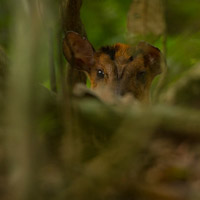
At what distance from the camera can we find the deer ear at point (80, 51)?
463cm

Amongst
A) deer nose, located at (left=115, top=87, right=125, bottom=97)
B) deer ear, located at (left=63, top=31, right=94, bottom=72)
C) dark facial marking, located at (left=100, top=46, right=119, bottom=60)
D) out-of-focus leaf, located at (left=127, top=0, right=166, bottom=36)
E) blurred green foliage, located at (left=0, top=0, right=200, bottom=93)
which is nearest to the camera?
blurred green foliage, located at (left=0, top=0, right=200, bottom=93)

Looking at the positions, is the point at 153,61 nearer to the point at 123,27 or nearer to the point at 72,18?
the point at 123,27

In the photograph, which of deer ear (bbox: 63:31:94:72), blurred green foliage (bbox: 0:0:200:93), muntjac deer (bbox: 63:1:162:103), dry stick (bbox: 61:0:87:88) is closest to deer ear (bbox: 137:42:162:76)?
muntjac deer (bbox: 63:1:162:103)

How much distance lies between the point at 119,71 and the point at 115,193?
347cm

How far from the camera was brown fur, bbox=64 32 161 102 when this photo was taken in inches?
205

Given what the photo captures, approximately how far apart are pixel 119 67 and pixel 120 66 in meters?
0.02

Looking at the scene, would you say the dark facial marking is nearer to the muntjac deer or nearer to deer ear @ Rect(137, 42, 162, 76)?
the muntjac deer

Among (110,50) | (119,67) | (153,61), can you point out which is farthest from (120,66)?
(153,61)

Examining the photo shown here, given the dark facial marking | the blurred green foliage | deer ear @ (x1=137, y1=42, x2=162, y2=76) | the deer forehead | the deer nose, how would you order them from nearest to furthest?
the blurred green foliage
the deer nose
deer ear @ (x1=137, y1=42, x2=162, y2=76)
the deer forehead
the dark facial marking

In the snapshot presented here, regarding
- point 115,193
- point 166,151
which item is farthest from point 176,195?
point 166,151

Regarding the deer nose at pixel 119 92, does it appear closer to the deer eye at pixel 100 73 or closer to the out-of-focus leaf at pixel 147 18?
the deer eye at pixel 100 73

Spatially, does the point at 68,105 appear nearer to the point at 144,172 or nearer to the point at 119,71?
the point at 144,172

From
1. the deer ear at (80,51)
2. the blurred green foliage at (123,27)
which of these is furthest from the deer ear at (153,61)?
the deer ear at (80,51)

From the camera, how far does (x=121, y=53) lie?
544cm
